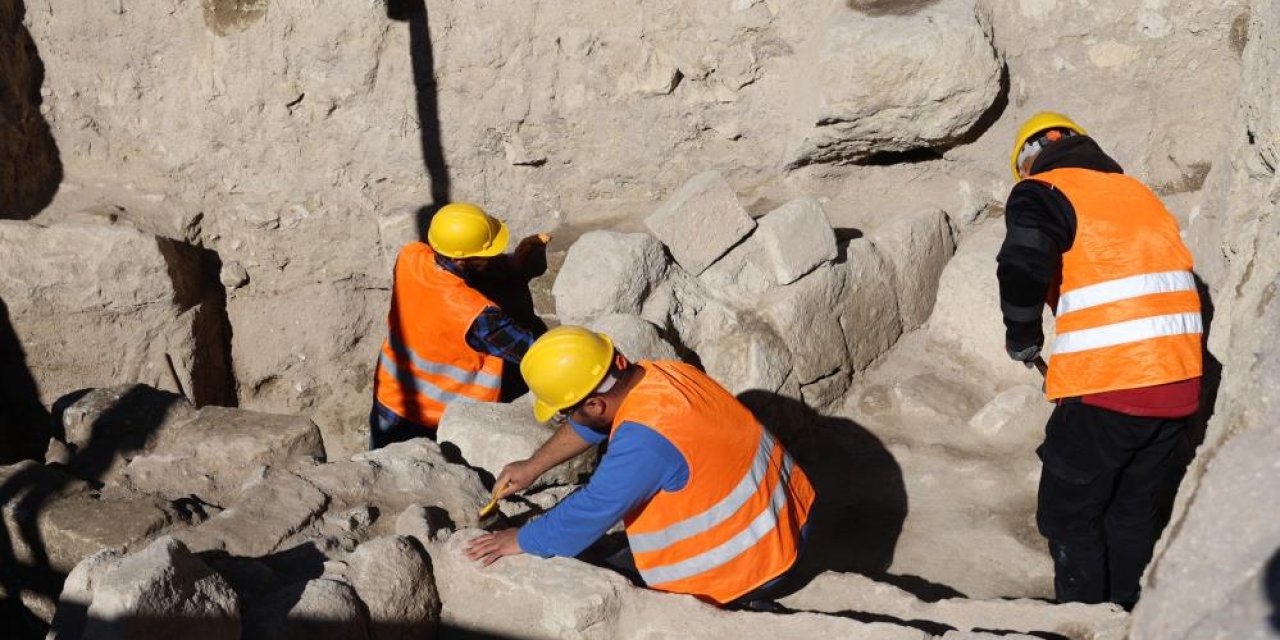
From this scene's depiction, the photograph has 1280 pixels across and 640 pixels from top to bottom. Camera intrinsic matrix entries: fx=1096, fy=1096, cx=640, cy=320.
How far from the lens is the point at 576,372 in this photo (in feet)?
10.5

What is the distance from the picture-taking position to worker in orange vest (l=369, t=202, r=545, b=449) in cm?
465

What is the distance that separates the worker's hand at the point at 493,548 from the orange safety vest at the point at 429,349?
1.46 metres

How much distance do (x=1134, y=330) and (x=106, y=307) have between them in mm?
5002

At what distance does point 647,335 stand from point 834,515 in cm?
109

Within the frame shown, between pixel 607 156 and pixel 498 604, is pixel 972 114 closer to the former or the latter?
pixel 607 156

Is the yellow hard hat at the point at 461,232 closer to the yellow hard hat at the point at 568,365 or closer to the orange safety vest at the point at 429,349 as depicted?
the orange safety vest at the point at 429,349

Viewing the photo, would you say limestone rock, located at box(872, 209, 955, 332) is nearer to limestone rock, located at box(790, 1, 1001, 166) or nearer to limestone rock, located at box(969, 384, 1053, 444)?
limestone rock, located at box(790, 1, 1001, 166)

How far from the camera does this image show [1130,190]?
137 inches

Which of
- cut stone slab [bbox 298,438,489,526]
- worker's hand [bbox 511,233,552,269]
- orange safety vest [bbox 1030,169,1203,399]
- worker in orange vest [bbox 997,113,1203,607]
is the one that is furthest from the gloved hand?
worker's hand [bbox 511,233,552,269]

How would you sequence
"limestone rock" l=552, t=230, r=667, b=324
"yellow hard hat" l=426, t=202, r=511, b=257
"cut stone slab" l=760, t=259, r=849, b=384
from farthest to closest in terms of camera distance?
"cut stone slab" l=760, t=259, r=849, b=384 < "limestone rock" l=552, t=230, r=667, b=324 < "yellow hard hat" l=426, t=202, r=511, b=257

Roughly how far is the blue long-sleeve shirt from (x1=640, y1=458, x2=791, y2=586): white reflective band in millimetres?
235

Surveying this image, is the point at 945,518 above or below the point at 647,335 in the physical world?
below

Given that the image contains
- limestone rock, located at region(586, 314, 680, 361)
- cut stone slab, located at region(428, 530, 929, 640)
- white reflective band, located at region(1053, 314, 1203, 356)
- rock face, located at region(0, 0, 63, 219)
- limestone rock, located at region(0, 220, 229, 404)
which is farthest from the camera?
rock face, located at region(0, 0, 63, 219)

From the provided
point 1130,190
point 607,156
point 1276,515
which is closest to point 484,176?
point 607,156
